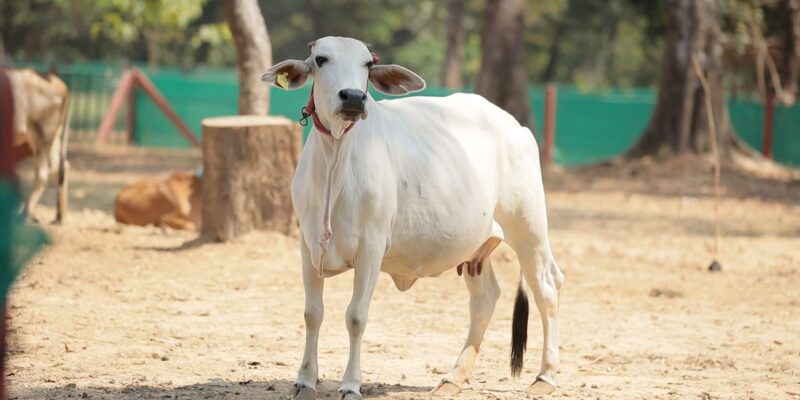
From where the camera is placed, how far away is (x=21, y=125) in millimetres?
12359

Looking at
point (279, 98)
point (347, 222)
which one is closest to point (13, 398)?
point (347, 222)

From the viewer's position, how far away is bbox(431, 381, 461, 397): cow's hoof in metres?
6.28

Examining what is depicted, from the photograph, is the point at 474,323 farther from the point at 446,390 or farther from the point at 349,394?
the point at 349,394

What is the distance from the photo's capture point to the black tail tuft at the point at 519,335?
6.68m

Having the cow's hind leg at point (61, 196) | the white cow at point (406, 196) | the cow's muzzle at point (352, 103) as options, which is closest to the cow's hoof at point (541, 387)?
the white cow at point (406, 196)

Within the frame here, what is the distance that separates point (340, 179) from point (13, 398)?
76.0 inches

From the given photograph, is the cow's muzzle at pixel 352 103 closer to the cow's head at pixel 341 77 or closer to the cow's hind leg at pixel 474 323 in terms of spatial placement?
the cow's head at pixel 341 77

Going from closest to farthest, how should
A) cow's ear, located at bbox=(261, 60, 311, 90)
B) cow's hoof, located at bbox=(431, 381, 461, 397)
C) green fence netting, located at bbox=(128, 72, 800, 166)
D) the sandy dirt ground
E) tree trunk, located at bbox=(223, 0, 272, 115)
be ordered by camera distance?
cow's ear, located at bbox=(261, 60, 311, 90) → cow's hoof, located at bbox=(431, 381, 461, 397) → the sandy dirt ground → tree trunk, located at bbox=(223, 0, 272, 115) → green fence netting, located at bbox=(128, 72, 800, 166)

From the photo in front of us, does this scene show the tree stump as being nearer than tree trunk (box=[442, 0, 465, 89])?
Yes

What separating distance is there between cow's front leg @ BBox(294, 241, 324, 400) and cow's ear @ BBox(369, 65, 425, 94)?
35.4 inches

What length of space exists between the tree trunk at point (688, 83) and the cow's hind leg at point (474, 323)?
14.5 meters

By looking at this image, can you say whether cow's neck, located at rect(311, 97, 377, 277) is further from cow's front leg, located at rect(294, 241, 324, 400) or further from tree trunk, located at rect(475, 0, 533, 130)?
tree trunk, located at rect(475, 0, 533, 130)

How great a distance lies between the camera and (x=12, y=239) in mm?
3193

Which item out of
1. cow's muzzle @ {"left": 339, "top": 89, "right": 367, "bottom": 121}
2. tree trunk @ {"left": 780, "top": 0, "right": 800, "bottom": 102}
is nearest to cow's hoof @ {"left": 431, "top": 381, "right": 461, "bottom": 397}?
cow's muzzle @ {"left": 339, "top": 89, "right": 367, "bottom": 121}
